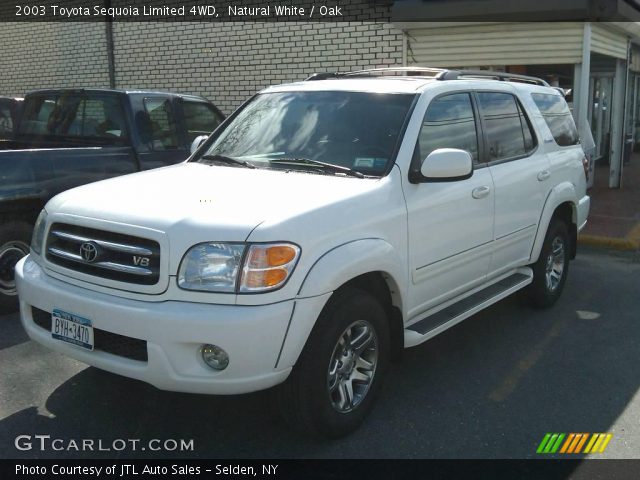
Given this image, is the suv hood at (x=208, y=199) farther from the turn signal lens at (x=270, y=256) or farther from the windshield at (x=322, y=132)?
the windshield at (x=322, y=132)

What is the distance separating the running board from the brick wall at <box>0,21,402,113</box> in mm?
6484

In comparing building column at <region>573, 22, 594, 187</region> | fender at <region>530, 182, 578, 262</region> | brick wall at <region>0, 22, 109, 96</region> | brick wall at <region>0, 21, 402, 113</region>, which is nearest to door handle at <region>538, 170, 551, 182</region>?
fender at <region>530, 182, 578, 262</region>

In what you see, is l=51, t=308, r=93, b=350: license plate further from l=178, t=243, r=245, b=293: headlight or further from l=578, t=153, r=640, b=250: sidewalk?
l=578, t=153, r=640, b=250: sidewalk

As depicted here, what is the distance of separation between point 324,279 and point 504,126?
8.53ft

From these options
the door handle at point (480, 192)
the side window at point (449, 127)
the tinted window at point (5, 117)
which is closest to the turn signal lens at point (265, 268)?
the side window at point (449, 127)

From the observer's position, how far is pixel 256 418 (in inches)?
151

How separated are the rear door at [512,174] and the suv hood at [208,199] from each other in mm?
1495

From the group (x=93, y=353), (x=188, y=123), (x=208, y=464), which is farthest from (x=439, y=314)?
(x=188, y=123)

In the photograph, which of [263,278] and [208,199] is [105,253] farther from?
[263,278]

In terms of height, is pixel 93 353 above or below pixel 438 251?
below

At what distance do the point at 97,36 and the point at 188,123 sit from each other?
338 inches

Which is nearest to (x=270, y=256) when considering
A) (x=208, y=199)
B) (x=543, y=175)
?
(x=208, y=199)

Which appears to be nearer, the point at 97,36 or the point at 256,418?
the point at 256,418

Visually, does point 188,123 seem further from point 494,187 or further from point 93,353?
point 93,353
